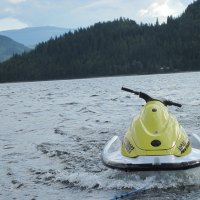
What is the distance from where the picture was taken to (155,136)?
34.1 feet

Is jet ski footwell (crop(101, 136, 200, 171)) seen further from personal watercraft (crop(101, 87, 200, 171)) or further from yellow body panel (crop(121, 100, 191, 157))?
yellow body panel (crop(121, 100, 191, 157))

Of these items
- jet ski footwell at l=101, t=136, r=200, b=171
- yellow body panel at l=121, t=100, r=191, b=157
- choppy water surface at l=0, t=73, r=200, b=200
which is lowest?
choppy water surface at l=0, t=73, r=200, b=200

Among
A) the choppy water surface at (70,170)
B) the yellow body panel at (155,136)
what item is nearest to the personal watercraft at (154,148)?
the yellow body panel at (155,136)

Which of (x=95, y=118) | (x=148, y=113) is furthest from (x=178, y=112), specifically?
(x=148, y=113)

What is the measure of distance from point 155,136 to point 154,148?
37 cm

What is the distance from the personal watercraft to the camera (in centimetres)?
985

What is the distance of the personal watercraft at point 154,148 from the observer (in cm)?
985

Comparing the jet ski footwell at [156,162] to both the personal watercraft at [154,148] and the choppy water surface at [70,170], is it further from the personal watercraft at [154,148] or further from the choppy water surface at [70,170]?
the choppy water surface at [70,170]

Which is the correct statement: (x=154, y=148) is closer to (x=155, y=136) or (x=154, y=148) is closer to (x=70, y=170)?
(x=155, y=136)

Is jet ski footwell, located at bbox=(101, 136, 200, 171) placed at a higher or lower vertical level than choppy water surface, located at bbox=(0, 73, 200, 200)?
higher

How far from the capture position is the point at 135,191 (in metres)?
10.2

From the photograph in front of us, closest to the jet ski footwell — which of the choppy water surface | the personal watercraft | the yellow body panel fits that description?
the personal watercraft

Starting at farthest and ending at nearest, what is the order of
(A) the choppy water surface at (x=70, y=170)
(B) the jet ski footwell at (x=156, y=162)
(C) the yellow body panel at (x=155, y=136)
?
(A) the choppy water surface at (x=70, y=170) < (C) the yellow body panel at (x=155, y=136) < (B) the jet ski footwell at (x=156, y=162)

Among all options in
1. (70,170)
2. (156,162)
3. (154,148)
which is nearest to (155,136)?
(154,148)
